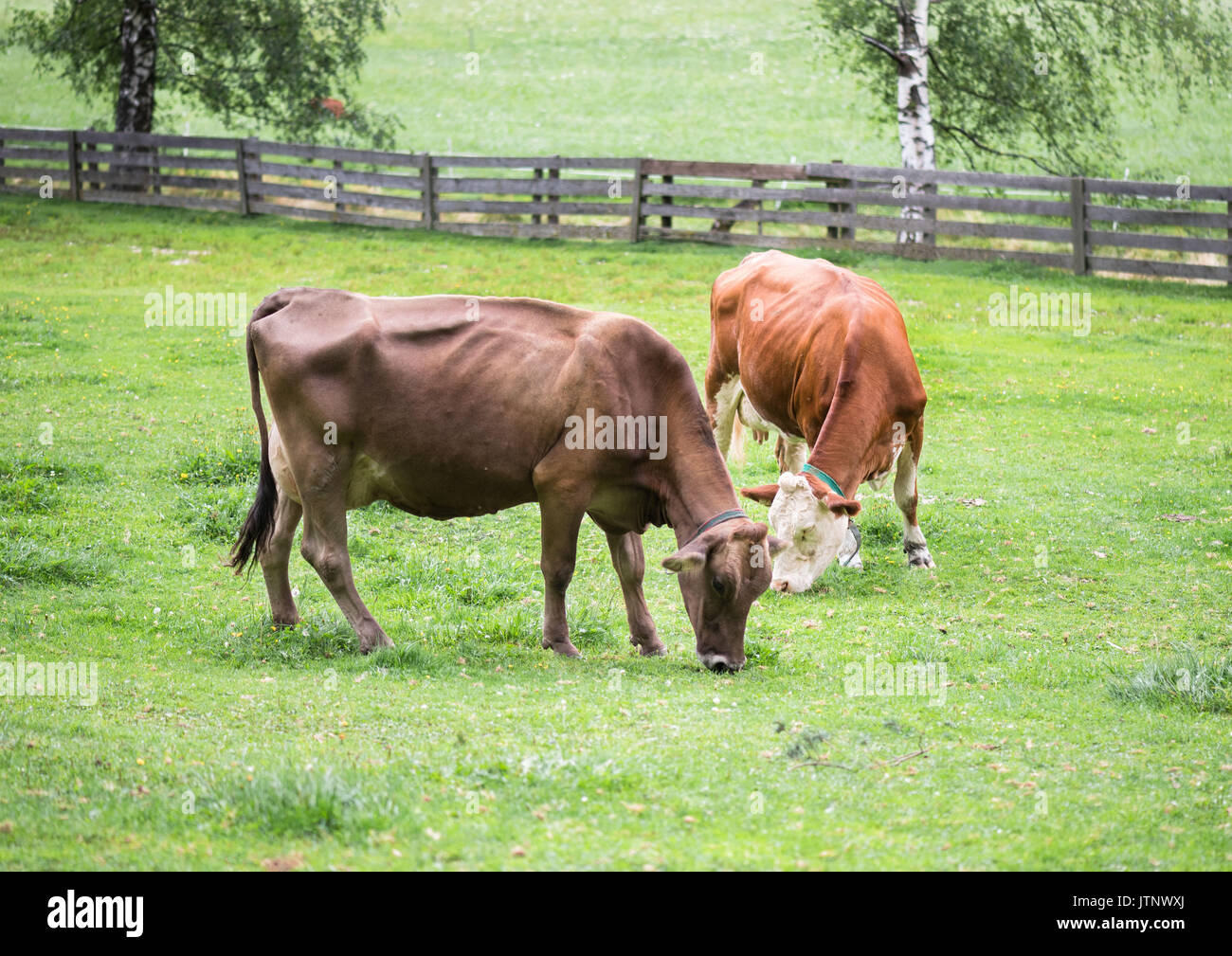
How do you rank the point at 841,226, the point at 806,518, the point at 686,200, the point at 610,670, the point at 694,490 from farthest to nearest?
Result: the point at 686,200, the point at 841,226, the point at 806,518, the point at 694,490, the point at 610,670

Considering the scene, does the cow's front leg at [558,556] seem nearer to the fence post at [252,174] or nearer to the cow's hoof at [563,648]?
the cow's hoof at [563,648]

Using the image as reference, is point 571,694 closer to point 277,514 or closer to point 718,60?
point 277,514

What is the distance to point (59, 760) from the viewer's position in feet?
16.9

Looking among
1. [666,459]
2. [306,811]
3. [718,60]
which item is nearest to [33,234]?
[666,459]

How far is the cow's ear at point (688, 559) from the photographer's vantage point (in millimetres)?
6531

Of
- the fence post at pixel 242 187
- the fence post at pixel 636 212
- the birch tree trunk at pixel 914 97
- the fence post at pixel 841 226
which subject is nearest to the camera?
the birch tree trunk at pixel 914 97

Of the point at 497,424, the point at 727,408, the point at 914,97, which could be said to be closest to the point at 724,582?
the point at 497,424

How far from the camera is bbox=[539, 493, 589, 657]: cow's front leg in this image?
7051mm

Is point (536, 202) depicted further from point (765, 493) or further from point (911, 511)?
point (765, 493)

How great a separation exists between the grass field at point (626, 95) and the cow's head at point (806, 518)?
22198 millimetres

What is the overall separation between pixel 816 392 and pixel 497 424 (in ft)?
9.88

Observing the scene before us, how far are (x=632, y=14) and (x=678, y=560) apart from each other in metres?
49.8

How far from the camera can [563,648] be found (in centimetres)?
725

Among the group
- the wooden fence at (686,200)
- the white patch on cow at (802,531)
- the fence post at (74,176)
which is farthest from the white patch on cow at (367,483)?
the fence post at (74,176)
